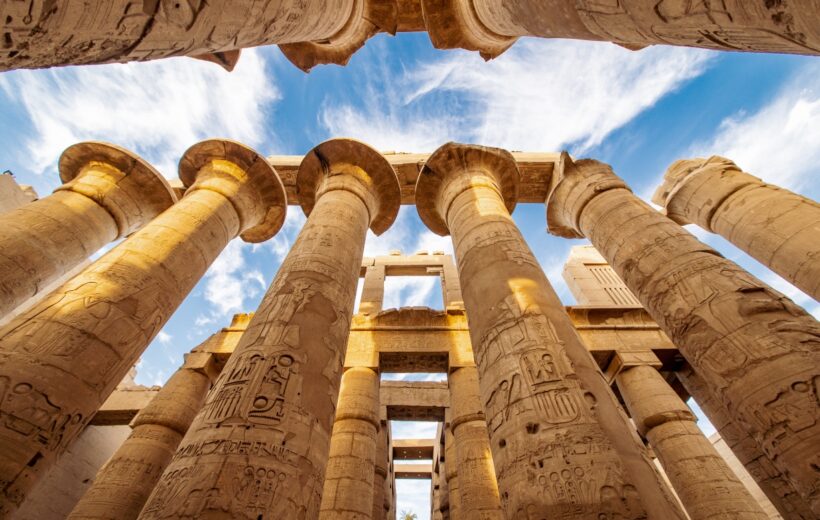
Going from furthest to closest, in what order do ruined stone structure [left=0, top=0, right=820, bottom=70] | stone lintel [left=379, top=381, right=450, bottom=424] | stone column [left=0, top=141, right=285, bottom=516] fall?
stone lintel [left=379, top=381, right=450, bottom=424] → stone column [left=0, top=141, right=285, bottom=516] → ruined stone structure [left=0, top=0, right=820, bottom=70]

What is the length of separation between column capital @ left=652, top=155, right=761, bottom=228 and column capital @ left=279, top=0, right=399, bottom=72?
6952 millimetres

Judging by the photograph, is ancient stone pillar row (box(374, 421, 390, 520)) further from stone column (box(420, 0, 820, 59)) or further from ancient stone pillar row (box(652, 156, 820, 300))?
stone column (box(420, 0, 820, 59))

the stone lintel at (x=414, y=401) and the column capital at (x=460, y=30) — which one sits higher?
the column capital at (x=460, y=30)

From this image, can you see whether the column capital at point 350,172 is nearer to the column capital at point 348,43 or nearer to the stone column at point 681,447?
the column capital at point 348,43

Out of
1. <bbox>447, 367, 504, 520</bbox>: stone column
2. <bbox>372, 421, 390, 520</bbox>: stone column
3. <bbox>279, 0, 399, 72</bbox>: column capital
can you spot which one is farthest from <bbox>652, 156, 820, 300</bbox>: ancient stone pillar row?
<bbox>372, 421, 390, 520</bbox>: stone column

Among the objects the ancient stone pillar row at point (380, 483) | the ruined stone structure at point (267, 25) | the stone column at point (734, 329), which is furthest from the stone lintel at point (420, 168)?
the ancient stone pillar row at point (380, 483)

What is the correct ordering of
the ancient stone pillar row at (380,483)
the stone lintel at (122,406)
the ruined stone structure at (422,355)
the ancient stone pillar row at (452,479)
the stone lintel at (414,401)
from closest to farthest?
the ruined stone structure at (422,355), the ancient stone pillar row at (452,479), the ancient stone pillar row at (380,483), the stone lintel at (122,406), the stone lintel at (414,401)

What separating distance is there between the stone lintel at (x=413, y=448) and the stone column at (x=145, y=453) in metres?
8.83

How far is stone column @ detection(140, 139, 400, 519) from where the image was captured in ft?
9.10

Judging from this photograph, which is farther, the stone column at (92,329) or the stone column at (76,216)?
the stone column at (76,216)

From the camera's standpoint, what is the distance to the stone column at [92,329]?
A: 352 centimetres

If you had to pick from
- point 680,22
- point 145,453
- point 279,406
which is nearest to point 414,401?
point 145,453

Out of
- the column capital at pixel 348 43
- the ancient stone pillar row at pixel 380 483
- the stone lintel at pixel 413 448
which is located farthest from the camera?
the stone lintel at pixel 413 448

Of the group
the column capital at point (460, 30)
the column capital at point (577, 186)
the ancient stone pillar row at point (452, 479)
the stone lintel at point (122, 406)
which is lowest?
the ancient stone pillar row at point (452, 479)
